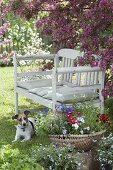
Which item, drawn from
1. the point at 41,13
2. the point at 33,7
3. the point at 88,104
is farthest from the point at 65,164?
the point at 41,13

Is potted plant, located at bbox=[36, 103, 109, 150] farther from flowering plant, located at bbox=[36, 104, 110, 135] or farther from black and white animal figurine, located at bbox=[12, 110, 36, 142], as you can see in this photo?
black and white animal figurine, located at bbox=[12, 110, 36, 142]

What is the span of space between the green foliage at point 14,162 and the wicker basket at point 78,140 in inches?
51.3

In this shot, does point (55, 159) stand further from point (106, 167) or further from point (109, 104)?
point (109, 104)

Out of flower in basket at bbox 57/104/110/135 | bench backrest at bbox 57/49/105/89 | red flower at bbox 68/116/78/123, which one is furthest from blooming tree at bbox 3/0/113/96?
red flower at bbox 68/116/78/123

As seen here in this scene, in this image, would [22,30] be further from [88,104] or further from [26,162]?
[26,162]

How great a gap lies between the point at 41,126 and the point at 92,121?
0.53 metres

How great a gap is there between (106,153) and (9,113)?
306cm

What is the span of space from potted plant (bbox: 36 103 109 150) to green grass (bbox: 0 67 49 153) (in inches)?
15.0

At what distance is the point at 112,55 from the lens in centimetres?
514

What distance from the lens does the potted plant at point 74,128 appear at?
4.69 meters

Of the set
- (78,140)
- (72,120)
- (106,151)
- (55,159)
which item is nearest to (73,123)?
(72,120)

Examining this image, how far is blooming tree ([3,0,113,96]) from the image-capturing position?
5.35 m

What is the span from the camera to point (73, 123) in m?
4.74

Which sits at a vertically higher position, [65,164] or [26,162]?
[26,162]
